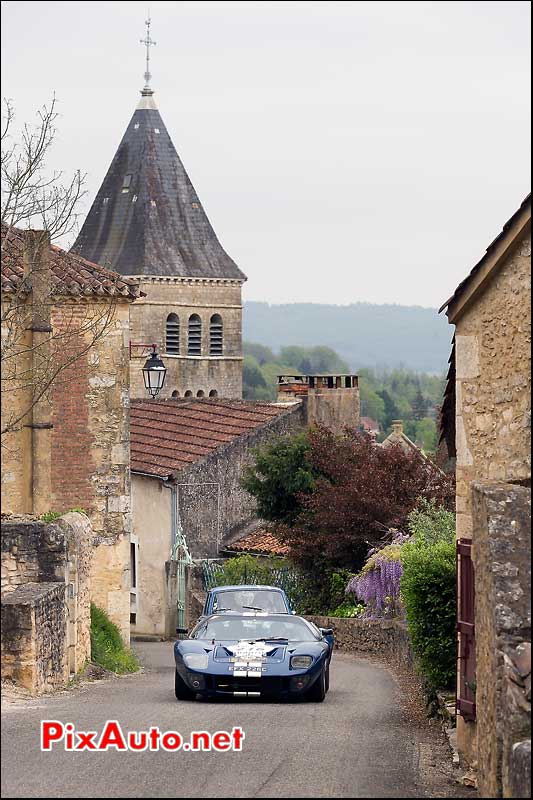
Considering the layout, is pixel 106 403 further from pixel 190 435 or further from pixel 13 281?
pixel 190 435

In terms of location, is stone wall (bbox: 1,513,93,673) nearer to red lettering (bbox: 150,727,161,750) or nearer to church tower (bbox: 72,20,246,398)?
red lettering (bbox: 150,727,161,750)

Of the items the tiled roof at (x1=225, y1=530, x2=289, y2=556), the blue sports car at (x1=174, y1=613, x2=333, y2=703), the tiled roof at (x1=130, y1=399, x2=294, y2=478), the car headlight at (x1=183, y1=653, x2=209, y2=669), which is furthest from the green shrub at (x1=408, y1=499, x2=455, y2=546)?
the tiled roof at (x1=130, y1=399, x2=294, y2=478)

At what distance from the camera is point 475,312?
43.2 feet

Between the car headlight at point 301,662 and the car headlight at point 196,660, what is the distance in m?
0.93

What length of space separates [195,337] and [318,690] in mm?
80750

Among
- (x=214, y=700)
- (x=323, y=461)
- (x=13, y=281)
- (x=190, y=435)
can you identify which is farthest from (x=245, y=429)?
(x=214, y=700)

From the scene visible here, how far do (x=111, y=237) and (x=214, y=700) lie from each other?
78826 millimetres

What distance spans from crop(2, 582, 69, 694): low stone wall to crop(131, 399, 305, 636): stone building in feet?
62.9

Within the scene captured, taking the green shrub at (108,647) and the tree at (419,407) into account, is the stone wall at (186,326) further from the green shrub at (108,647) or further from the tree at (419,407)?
the green shrub at (108,647)

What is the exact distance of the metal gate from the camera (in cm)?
1247

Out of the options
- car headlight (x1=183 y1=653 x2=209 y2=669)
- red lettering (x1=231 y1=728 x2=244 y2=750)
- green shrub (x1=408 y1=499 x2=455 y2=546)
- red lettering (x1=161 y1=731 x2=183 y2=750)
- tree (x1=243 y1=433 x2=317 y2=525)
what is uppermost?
tree (x1=243 y1=433 x2=317 y2=525)

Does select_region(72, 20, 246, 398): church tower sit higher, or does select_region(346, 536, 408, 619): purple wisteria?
select_region(72, 20, 246, 398): church tower

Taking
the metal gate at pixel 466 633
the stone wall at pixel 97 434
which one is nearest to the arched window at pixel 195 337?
the stone wall at pixel 97 434

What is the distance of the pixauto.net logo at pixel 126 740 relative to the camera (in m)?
10.2
